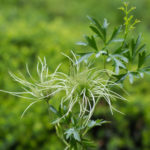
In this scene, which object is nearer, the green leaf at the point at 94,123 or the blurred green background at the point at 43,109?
the green leaf at the point at 94,123

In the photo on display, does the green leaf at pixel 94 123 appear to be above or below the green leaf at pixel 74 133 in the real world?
above

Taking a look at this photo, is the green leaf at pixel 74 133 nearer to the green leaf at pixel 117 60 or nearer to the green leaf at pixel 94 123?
the green leaf at pixel 94 123

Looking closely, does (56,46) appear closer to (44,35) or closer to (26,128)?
(44,35)

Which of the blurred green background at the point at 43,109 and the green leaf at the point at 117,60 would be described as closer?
the green leaf at the point at 117,60

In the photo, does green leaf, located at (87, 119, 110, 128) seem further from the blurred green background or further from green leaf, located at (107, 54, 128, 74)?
the blurred green background

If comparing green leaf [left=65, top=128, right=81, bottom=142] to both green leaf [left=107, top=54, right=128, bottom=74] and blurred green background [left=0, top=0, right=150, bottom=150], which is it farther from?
blurred green background [left=0, top=0, right=150, bottom=150]

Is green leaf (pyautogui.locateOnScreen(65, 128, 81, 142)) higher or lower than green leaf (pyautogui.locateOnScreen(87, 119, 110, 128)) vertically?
lower

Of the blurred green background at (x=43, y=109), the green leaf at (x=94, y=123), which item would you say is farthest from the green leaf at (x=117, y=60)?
the blurred green background at (x=43, y=109)

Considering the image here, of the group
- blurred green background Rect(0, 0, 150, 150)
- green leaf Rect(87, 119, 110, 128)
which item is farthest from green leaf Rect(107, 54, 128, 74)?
blurred green background Rect(0, 0, 150, 150)

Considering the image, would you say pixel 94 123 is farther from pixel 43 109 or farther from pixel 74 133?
pixel 43 109

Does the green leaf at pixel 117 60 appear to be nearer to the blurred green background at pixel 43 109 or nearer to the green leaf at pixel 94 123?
the green leaf at pixel 94 123

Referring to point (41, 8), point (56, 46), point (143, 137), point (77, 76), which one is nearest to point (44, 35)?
point (56, 46)

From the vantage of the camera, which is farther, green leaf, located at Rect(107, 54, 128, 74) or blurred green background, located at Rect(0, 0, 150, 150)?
blurred green background, located at Rect(0, 0, 150, 150)
